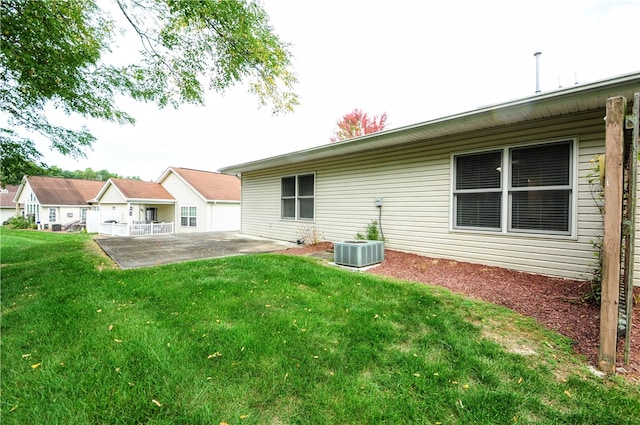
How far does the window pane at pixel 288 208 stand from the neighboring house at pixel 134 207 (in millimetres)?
11507

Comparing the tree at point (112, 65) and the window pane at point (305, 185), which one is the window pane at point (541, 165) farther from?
the window pane at point (305, 185)

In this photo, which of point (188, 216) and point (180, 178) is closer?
point (188, 216)

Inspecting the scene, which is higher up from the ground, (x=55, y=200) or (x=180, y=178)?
(x=180, y=178)

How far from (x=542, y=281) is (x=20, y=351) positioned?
240 inches

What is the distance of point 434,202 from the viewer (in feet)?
18.8

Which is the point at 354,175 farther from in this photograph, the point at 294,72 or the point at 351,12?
the point at 351,12

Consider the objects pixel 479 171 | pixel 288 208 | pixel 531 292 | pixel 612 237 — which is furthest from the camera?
pixel 288 208

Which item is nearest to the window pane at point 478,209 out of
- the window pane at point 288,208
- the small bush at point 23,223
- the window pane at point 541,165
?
the window pane at point 541,165

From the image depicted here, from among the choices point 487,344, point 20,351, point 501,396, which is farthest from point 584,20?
point 20,351

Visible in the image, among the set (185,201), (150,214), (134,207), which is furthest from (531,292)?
(150,214)

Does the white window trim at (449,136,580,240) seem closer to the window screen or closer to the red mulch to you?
the window screen

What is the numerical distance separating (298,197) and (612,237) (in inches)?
294

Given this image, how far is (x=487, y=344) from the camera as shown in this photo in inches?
93.5

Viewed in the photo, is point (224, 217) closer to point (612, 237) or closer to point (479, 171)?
point (479, 171)
